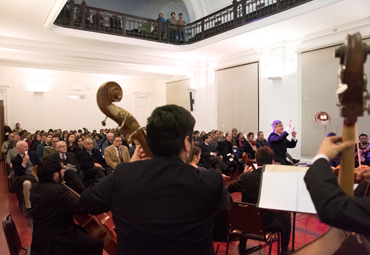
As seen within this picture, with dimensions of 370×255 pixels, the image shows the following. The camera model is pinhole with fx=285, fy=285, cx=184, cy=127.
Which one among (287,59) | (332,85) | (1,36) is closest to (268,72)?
(287,59)

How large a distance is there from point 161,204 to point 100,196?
0.86 feet

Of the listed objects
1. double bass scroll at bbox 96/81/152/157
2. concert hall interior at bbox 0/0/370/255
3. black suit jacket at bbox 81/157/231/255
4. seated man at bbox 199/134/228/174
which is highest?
concert hall interior at bbox 0/0/370/255

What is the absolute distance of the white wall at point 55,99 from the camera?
44.7 ft

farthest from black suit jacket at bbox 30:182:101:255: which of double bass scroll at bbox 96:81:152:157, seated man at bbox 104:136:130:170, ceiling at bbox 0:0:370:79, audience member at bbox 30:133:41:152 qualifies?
audience member at bbox 30:133:41:152

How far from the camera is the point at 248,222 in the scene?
2.84 meters

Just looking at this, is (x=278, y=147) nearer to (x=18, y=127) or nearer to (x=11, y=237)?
(x=11, y=237)

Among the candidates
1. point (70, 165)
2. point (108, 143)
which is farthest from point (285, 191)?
point (108, 143)

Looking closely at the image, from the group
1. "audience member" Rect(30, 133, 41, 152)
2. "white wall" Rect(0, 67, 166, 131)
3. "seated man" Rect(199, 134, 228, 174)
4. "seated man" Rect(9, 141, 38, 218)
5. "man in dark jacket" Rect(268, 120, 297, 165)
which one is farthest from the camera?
"white wall" Rect(0, 67, 166, 131)

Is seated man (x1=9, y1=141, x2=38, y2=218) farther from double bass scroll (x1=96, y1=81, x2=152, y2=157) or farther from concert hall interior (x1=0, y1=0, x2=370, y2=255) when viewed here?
double bass scroll (x1=96, y1=81, x2=152, y2=157)

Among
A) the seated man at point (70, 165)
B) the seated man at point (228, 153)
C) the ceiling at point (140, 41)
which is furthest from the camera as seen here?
the seated man at point (228, 153)

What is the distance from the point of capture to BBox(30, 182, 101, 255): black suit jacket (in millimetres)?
2267

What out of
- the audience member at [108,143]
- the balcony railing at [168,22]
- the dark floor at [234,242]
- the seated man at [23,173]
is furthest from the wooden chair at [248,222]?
the balcony railing at [168,22]

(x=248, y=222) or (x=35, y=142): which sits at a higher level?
(x=35, y=142)

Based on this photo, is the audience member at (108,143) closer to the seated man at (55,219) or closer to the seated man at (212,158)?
the seated man at (212,158)
